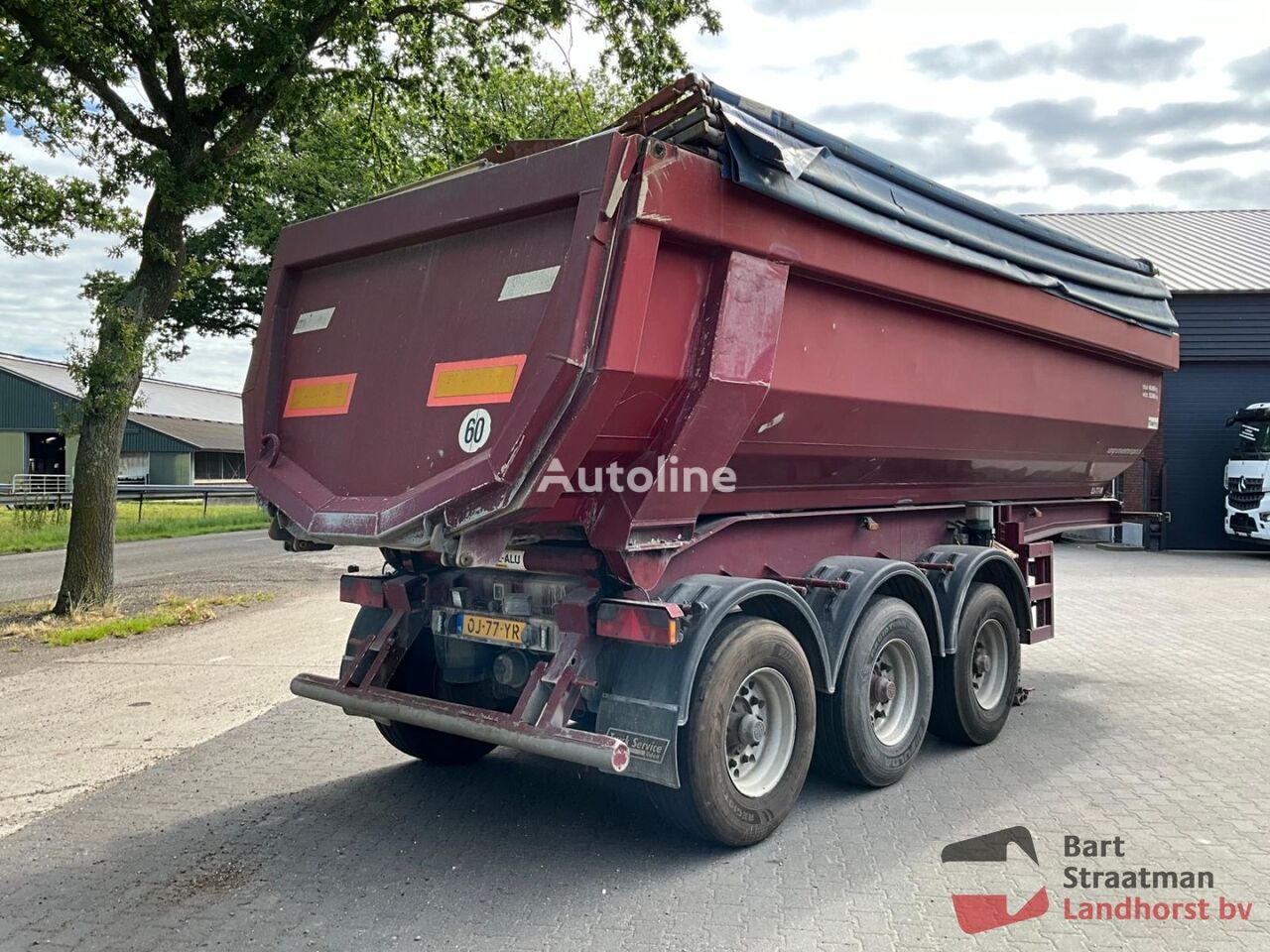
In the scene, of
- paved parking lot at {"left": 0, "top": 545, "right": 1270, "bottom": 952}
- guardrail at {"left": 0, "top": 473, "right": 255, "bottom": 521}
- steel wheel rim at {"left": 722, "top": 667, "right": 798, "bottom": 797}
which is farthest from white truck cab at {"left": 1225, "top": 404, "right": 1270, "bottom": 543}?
guardrail at {"left": 0, "top": 473, "right": 255, "bottom": 521}

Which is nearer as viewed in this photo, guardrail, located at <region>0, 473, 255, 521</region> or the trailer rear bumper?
the trailer rear bumper

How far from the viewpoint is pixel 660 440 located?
4355 mm

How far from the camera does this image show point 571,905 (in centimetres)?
387

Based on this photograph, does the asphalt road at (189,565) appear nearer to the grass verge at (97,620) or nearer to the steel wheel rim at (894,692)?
the grass verge at (97,620)

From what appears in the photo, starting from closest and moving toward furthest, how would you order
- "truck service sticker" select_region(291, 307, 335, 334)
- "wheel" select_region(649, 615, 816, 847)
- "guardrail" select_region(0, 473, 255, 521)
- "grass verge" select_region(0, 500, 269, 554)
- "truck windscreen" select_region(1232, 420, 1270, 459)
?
"wheel" select_region(649, 615, 816, 847), "truck service sticker" select_region(291, 307, 335, 334), "truck windscreen" select_region(1232, 420, 1270, 459), "grass verge" select_region(0, 500, 269, 554), "guardrail" select_region(0, 473, 255, 521)

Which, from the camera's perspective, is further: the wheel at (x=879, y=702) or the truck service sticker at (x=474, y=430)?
the wheel at (x=879, y=702)

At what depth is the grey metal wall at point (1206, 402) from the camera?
20.5 metres

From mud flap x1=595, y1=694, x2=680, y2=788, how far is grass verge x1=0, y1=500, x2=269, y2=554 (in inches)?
597

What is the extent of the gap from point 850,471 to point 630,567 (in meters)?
1.84

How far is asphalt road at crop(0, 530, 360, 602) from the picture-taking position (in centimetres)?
1428

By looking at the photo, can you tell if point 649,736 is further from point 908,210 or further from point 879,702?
point 908,210

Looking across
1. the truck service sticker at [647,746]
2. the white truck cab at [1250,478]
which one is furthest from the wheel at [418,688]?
the white truck cab at [1250,478]

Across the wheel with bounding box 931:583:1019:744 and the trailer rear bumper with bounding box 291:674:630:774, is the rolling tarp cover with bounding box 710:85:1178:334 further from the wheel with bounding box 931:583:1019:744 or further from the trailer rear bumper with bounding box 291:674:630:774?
the trailer rear bumper with bounding box 291:674:630:774

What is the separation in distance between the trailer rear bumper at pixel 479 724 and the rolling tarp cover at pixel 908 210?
2.54m
